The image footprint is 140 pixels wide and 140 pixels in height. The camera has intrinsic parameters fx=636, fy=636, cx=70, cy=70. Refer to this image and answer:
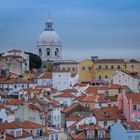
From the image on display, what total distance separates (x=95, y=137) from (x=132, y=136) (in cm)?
362

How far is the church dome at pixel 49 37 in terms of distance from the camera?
116m

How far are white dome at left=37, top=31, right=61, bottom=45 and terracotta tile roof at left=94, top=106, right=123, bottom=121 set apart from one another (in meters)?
69.5

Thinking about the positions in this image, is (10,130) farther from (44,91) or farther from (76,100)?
(44,91)

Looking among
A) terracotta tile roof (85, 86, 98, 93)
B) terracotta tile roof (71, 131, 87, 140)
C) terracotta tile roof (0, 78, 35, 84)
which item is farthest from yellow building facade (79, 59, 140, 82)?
terracotta tile roof (71, 131, 87, 140)

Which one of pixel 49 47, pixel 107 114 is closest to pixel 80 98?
pixel 107 114

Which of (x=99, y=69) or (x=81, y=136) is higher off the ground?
(x=99, y=69)

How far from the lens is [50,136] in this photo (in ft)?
123

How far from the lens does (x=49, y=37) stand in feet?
384

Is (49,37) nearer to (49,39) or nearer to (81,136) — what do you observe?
(49,39)

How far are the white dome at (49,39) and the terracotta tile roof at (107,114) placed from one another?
6947 cm

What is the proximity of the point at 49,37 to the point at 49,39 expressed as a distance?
741 millimetres

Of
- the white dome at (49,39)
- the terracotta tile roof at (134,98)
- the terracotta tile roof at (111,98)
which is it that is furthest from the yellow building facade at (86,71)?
the terracotta tile roof at (134,98)

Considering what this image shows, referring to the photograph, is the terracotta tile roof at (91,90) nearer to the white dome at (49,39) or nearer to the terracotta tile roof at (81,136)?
the terracotta tile roof at (81,136)

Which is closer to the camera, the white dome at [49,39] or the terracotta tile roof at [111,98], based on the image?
the terracotta tile roof at [111,98]
